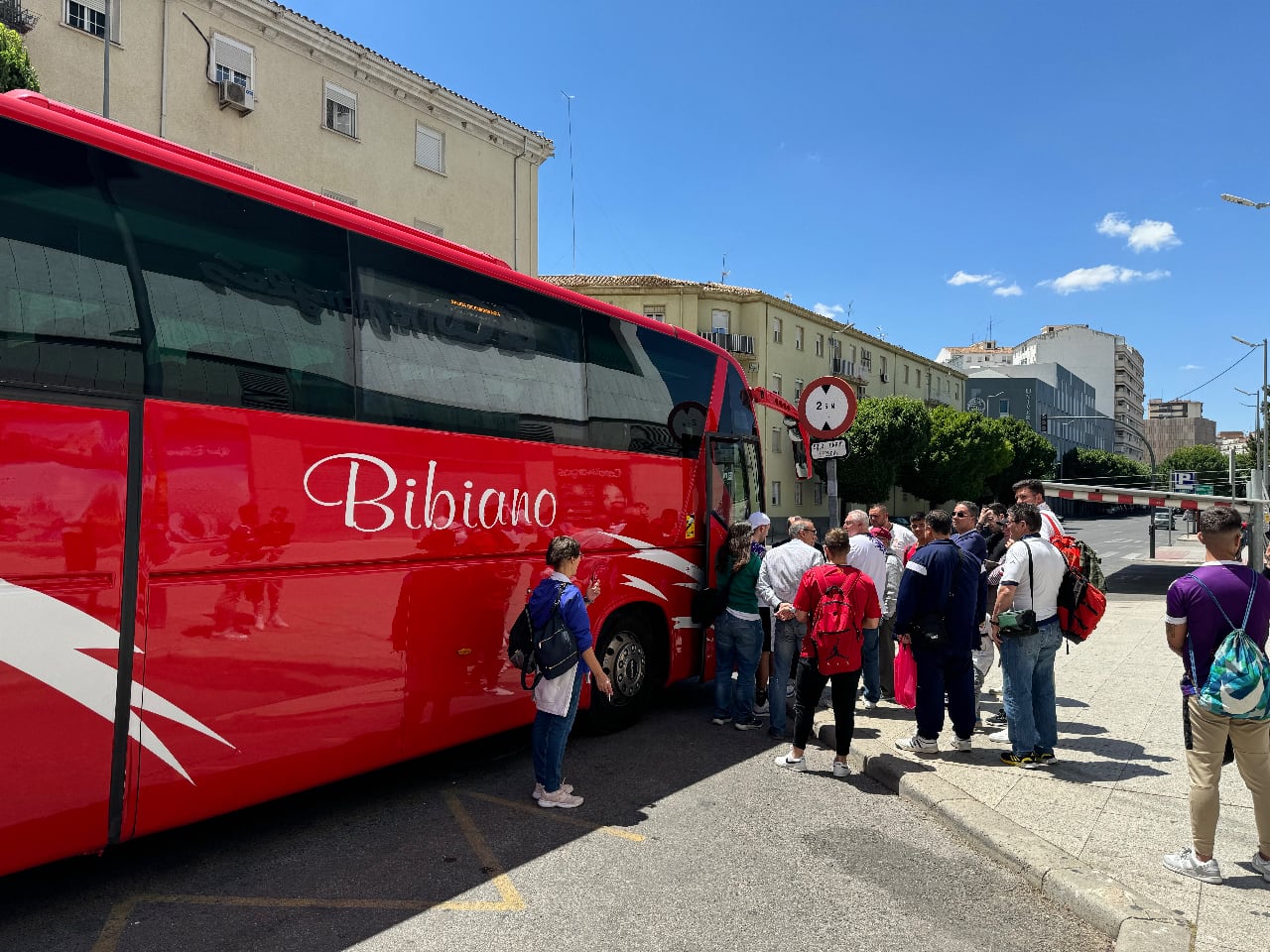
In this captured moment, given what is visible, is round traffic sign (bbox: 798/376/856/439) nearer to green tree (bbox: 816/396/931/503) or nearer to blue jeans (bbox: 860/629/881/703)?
blue jeans (bbox: 860/629/881/703)

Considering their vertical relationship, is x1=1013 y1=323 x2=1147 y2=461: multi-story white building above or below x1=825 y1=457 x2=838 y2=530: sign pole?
above

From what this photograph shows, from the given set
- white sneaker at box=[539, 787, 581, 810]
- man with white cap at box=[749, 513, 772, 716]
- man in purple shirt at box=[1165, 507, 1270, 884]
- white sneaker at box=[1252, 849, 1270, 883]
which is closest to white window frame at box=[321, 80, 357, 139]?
man with white cap at box=[749, 513, 772, 716]

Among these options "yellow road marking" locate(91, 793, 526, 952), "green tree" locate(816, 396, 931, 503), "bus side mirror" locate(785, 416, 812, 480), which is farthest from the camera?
"green tree" locate(816, 396, 931, 503)

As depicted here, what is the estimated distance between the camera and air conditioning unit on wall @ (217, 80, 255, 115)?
773 inches

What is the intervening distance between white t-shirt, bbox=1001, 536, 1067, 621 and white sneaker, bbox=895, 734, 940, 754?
3.98 ft

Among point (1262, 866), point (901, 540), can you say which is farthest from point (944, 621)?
point (901, 540)

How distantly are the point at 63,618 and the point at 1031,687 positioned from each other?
5808 millimetres

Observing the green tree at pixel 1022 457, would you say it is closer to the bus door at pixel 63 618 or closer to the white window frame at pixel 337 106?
the white window frame at pixel 337 106

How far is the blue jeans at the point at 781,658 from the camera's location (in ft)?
22.9

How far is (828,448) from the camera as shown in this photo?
8.20m

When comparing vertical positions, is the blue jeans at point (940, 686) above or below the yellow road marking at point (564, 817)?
above

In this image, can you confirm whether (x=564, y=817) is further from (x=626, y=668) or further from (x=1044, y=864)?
(x=1044, y=864)

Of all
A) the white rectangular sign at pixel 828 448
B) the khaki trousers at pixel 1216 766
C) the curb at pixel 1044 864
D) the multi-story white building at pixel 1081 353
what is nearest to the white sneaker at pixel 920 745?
the curb at pixel 1044 864

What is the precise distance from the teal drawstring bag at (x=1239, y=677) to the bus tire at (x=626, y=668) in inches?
164
